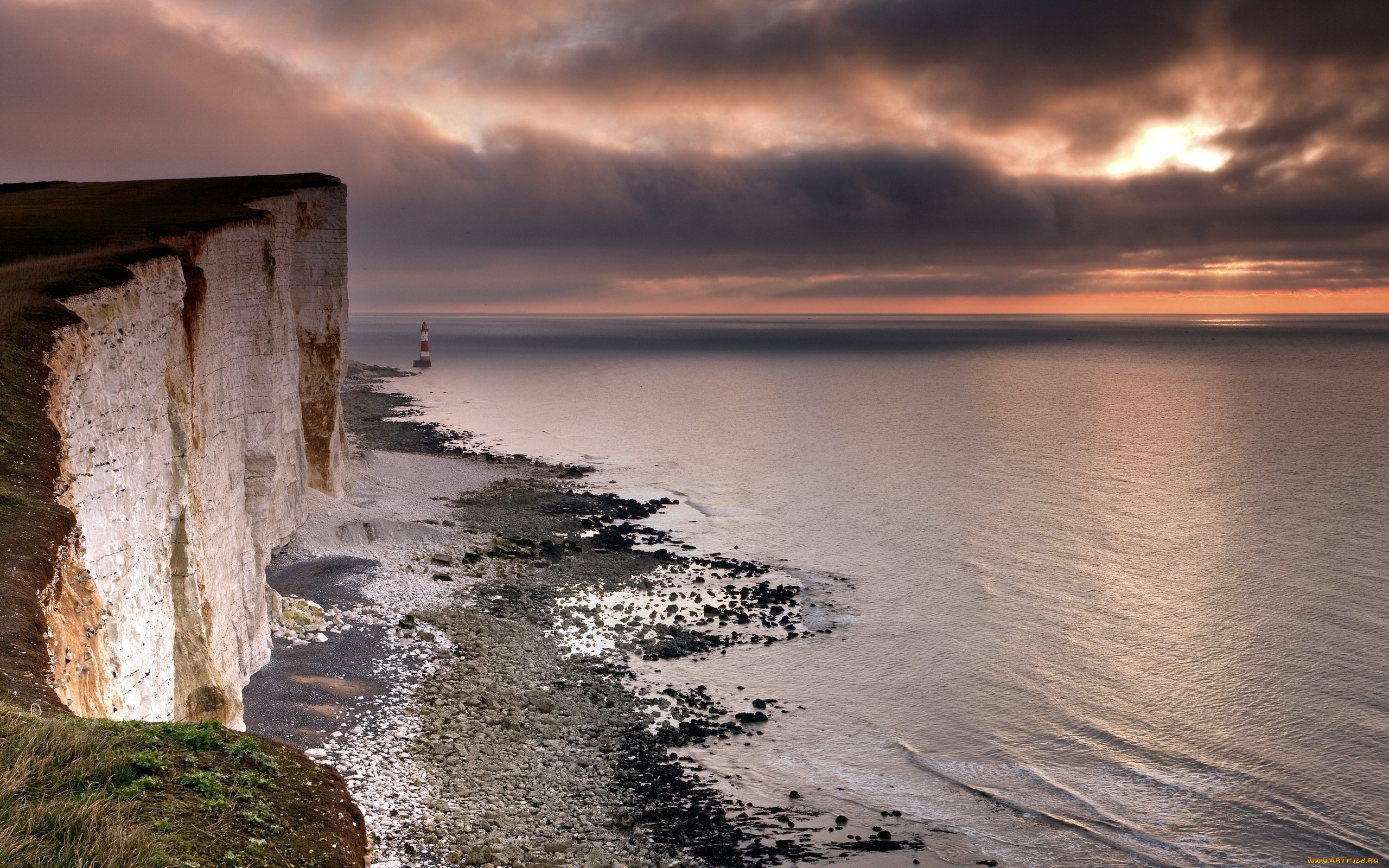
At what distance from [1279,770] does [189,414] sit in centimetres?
2195

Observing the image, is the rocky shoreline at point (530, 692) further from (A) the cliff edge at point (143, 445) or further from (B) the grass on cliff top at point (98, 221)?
(B) the grass on cliff top at point (98, 221)

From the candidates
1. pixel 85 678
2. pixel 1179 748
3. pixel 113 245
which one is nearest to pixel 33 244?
pixel 113 245

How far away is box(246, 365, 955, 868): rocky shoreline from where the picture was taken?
1523cm

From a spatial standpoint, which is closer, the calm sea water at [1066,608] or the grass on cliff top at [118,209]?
the grass on cliff top at [118,209]

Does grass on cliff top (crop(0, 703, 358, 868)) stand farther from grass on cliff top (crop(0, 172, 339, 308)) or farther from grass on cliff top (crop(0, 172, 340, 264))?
grass on cliff top (crop(0, 172, 340, 264))

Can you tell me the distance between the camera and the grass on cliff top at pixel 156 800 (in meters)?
5.32

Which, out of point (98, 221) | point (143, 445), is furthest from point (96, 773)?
point (98, 221)

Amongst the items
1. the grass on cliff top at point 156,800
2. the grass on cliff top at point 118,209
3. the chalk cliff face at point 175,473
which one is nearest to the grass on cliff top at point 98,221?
the grass on cliff top at point 118,209

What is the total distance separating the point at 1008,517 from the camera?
1576 inches

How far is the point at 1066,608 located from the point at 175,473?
81.9 ft

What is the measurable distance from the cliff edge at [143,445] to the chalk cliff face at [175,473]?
0.04 m

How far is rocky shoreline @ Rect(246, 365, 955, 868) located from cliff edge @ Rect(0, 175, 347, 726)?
6.52 feet

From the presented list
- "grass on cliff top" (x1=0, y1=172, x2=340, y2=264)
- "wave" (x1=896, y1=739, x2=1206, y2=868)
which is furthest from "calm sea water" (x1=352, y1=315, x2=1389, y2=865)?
"grass on cliff top" (x1=0, y1=172, x2=340, y2=264)

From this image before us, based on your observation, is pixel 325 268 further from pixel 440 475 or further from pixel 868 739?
pixel 868 739
